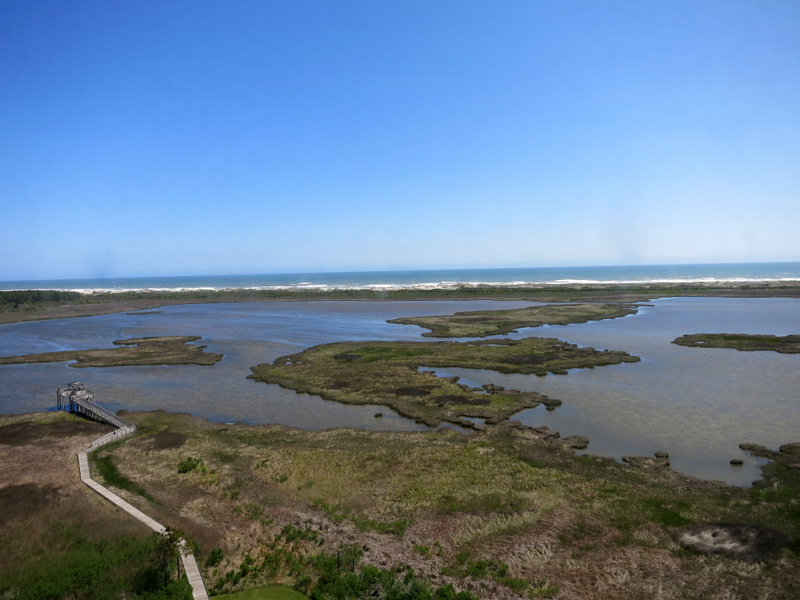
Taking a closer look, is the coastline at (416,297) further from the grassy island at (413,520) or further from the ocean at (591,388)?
the grassy island at (413,520)

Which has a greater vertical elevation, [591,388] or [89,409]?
[89,409]

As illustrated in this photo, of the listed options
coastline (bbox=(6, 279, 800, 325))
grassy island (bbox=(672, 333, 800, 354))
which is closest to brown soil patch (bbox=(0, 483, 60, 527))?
grassy island (bbox=(672, 333, 800, 354))

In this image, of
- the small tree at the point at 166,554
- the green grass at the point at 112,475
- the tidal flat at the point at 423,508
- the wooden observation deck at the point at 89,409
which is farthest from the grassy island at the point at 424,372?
the small tree at the point at 166,554

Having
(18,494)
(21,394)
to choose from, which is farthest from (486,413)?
(21,394)

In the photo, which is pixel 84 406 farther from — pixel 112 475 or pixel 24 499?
pixel 24 499

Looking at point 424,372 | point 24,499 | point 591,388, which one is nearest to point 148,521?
point 24,499
